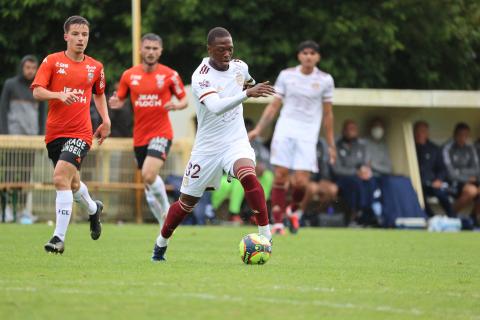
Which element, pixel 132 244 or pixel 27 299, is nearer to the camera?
pixel 27 299

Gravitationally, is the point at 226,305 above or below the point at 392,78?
below

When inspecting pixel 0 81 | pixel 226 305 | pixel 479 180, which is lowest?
pixel 226 305

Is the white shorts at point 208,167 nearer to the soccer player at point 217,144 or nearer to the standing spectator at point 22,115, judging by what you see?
the soccer player at point 217,144

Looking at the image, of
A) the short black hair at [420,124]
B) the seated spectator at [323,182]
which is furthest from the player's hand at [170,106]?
the short black hair at [420,124]

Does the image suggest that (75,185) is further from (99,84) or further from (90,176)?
(90,176)

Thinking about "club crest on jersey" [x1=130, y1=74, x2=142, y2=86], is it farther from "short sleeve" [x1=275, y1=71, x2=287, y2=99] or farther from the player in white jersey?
"short sleeve" [x1=275, y1=71, x2=287, y2=99]

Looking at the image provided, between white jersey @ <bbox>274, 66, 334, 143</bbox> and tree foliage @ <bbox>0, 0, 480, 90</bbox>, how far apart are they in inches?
316

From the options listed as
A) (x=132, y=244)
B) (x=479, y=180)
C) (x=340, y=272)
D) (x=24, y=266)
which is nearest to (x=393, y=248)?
(x=132, y=244)

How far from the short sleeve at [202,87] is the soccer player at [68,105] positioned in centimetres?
158

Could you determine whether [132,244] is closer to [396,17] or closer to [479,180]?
[479,180]

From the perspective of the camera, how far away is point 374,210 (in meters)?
22.8

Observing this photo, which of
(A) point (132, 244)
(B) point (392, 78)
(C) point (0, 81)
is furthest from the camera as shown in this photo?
(B) point (392, 78)

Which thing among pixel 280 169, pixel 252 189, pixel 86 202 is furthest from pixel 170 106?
pixel 252 189

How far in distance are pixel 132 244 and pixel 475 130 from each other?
13.5 metres
